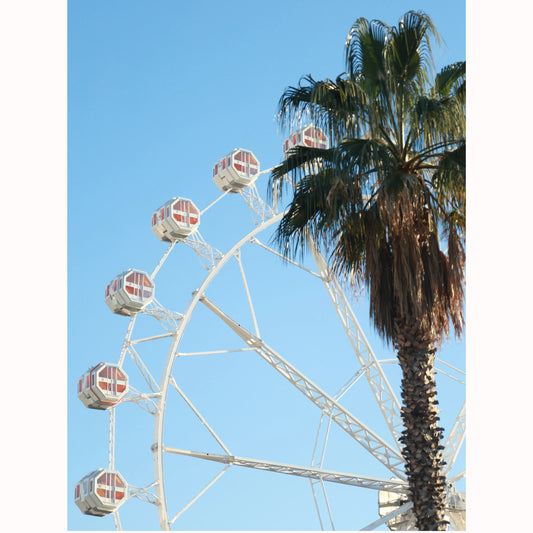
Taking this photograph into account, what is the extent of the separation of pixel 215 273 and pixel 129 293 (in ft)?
7.50

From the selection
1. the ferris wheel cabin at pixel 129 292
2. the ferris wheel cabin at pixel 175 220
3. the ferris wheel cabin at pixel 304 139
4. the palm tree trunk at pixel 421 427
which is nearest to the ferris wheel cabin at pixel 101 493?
the ferris wheel cabin at pixel 129 292

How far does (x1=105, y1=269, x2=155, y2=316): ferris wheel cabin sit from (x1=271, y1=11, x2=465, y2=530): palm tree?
10614mm

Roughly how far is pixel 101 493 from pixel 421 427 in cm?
1096

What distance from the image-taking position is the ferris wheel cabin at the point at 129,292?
22734 mm

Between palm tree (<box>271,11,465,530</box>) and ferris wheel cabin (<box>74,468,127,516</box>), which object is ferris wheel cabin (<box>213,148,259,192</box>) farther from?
palm tree (<box>271,11,465,530</box>)

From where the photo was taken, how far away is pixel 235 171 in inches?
1008

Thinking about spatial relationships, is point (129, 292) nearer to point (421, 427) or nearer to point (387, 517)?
point (387, 517)

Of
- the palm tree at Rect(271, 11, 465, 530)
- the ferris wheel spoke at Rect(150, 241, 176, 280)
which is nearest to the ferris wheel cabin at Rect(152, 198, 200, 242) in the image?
the ferris wheel spoke at Rect(150, 241, 176, 280)

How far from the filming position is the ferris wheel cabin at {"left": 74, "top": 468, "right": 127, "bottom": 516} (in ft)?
65.8

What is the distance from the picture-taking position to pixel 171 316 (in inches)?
893

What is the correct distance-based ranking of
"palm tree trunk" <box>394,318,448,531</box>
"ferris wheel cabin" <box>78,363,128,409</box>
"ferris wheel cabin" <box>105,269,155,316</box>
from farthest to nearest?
"ferris wheel cabin" <box>105,269,155,316</box> → "ferris wheel cabin" <box>78,363,128,409</box> → "palm tree trunk" <box>394,318,448,531</box>

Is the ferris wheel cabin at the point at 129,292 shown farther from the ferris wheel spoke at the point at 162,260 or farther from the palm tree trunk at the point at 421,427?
the palm tree trunk at the point at 421,427

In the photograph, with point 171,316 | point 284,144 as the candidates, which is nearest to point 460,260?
point 171,316
